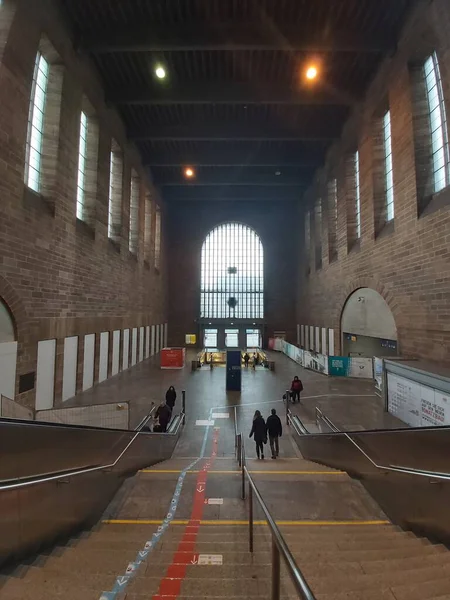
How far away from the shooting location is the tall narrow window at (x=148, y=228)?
21688 millimetres

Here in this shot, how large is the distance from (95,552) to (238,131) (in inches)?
702

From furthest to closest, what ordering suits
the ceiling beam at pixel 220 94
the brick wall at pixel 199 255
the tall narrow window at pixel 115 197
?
the brick wall at pixel 199 255, the tall narrow window at pixel 115 197, the ceiling beam at pixel 220 94

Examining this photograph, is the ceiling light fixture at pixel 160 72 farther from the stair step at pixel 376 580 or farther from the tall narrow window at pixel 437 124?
the stair step at pixel 376 580

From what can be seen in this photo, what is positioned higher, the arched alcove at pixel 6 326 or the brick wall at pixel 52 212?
the brick wall at pixel 52 212

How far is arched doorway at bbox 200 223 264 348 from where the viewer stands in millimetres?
30500

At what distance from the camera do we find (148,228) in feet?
73.2

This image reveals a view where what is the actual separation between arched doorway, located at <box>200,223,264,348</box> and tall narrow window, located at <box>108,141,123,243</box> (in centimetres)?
1477

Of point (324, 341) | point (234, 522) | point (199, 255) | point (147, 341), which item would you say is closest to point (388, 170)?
point (324, 341)

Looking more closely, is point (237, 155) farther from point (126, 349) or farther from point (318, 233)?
point (126, 349)

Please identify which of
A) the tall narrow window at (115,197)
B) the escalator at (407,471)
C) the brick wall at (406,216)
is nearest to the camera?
the escalator at (407,471)

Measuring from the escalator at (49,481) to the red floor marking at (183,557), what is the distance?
1.25m

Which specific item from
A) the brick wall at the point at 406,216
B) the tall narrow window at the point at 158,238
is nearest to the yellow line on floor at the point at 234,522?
the brick wall at the point at 406,216

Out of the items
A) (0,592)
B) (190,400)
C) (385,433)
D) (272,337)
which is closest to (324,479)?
(385,433)

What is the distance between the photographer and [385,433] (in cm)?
468
